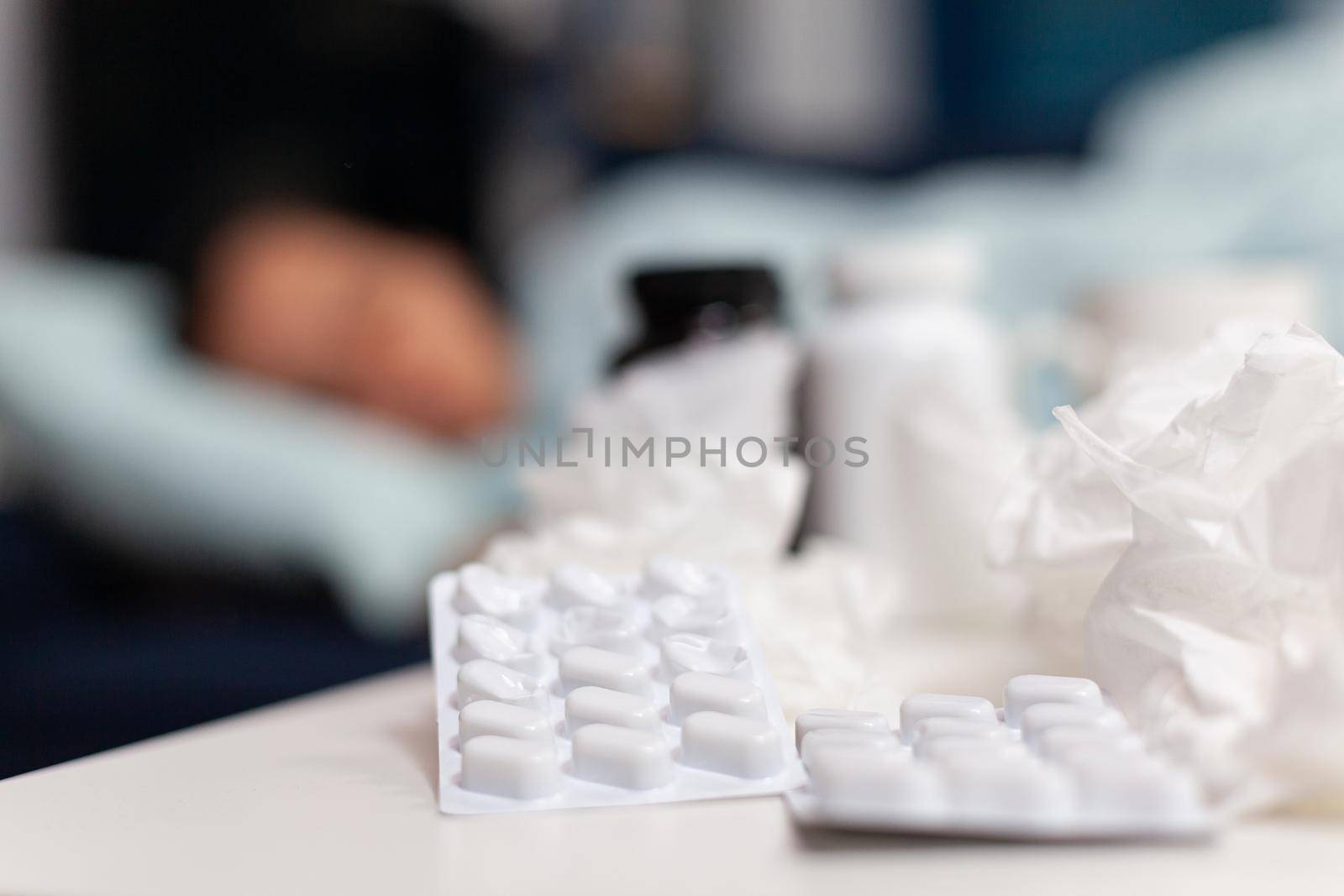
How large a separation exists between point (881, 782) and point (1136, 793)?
0.06 metres

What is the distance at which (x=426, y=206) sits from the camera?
168 centimetres

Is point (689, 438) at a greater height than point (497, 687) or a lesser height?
greater

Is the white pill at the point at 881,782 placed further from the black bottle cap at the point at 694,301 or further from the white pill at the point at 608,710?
the black bottle cap at the point at 694,301

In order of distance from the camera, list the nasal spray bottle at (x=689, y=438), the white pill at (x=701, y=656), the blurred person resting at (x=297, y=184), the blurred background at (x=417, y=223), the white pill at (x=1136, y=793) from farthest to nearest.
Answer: the blurred person resting at (x=297, y=184)
the blurred background at (x=417, y=223)
the nasal spray bottle at (x=689, y=438)
the white pill at (x=701, y=656)
the white pill at (x=1136, y=793)

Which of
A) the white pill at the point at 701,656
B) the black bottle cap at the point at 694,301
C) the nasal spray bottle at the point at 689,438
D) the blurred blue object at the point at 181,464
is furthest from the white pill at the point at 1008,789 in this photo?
the blurred blue object at the point at 181,464

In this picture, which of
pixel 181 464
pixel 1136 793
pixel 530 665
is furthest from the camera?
pixel 181 464

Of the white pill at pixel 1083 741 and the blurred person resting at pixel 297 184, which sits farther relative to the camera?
the blurred person resting at pixel 297 184

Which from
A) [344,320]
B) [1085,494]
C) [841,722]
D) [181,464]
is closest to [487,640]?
[841,722]

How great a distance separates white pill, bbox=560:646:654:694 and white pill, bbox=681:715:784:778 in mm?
27

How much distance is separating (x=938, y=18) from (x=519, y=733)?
1.41 metres

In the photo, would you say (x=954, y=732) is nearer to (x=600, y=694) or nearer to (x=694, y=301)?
(x=600, y=694)

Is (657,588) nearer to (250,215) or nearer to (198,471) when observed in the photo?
(198,471)

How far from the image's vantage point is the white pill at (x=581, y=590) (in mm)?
427

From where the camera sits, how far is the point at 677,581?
1.43 feet
